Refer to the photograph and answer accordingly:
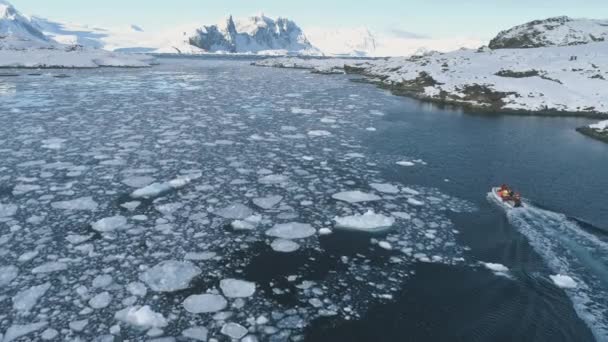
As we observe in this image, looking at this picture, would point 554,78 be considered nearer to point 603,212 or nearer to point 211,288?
point 603,212

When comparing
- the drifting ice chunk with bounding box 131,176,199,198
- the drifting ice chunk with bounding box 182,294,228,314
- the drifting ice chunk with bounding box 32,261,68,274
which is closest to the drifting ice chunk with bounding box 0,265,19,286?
the drifting ice chunk with bounding box 32,261,68,274

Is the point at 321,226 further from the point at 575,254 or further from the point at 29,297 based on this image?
the point at 29,297

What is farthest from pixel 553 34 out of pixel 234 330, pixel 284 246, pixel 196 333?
pixel 196 333

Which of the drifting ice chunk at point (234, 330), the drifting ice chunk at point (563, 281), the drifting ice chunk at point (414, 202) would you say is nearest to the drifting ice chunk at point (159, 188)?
the drifting ice chunk at point (234, 330)

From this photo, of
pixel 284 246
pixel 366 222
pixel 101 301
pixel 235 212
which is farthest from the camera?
pixel 235 212

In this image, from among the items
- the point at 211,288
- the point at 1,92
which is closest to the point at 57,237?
the point at 211,288
